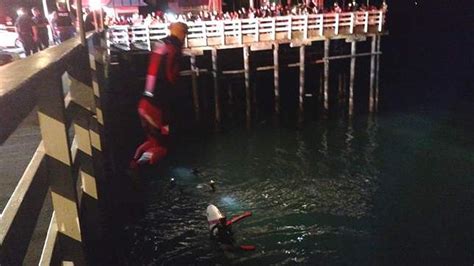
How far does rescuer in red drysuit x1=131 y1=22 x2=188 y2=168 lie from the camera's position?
5875 millimetres

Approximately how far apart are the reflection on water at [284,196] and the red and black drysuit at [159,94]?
3611 millimetres

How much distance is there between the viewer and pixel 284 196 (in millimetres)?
12273

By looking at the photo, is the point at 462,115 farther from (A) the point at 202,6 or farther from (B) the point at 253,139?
(A) the point at 202,6

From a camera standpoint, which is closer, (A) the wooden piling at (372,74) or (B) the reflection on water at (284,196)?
(B) the reflection on water at (284,196)

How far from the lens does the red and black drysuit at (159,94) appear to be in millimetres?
5895

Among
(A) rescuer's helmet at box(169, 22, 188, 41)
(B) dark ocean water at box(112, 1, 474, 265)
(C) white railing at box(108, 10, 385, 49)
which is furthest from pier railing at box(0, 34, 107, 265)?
(C) white railing at box(108, 10, 385, 49)

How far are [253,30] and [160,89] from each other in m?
11.4

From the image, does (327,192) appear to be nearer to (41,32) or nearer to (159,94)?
(159,94)

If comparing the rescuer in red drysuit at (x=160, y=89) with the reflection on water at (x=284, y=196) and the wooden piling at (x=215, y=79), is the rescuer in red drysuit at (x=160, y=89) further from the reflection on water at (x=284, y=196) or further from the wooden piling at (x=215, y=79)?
the wooden piling at (x=215, y=79)

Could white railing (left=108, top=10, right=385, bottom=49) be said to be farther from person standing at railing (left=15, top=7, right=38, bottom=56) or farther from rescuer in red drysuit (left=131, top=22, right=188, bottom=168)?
rescuer in red drysuit (left=131, top=22, right=188, bottom=168)

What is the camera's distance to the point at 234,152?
15.8m

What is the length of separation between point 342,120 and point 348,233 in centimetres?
956

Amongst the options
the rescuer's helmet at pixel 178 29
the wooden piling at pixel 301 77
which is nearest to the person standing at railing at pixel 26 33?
the rescuer's helmet at pixel 178 29

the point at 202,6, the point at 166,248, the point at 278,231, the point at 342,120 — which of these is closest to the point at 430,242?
the point at 278,231
